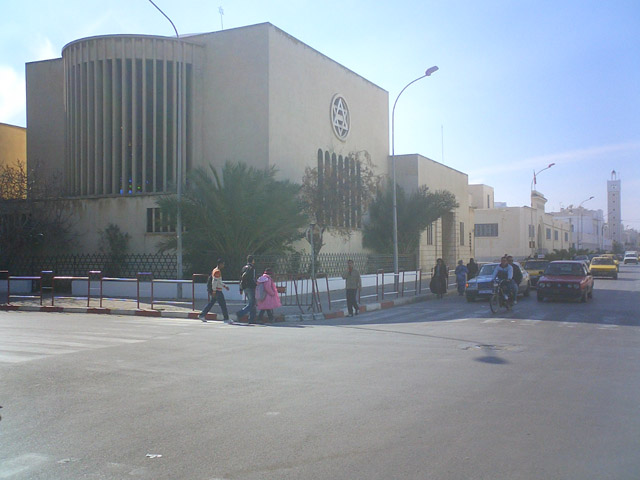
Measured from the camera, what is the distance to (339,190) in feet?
112

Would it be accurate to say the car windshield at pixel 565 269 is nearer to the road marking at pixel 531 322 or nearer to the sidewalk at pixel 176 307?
the sidewalk at pixel 176 307

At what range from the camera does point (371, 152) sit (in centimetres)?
4078

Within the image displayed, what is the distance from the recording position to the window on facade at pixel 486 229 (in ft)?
245

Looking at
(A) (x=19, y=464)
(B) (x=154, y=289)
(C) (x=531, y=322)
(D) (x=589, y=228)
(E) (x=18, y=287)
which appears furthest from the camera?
(D) (x=589, y=228)

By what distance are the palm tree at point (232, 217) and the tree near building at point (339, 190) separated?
379cm

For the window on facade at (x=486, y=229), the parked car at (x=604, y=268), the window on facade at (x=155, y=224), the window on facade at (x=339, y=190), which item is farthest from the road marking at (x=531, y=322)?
the window on facade at (x=486, y=229)

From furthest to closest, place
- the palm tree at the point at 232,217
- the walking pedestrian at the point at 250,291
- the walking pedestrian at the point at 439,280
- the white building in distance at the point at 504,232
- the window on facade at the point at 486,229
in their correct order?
A: the window on facade at the point at 486,229, the white building in distance at the point at 504,232, the walking pedestrian at the point at 439,280, the palm tree at the point at 232,217, the walking pedestrian at the point at 250,291

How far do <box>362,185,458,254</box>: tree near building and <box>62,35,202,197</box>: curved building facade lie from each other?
13509 mm

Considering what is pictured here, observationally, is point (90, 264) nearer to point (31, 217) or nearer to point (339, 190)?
point (31, 217)

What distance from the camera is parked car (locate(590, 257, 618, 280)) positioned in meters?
41.6

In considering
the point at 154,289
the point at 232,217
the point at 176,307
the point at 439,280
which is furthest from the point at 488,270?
the point at 154,289

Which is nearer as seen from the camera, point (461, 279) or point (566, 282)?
point (566, 282)

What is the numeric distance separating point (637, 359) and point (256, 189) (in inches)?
678

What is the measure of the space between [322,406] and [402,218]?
109ft
